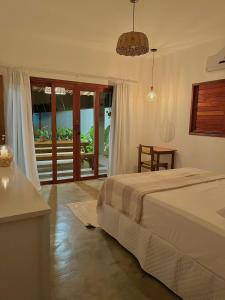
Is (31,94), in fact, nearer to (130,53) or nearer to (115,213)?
(130,53)

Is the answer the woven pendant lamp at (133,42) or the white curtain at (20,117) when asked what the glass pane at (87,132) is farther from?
the woven pendant lamp at (133,42)

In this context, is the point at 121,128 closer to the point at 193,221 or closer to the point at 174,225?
the point at 174,225

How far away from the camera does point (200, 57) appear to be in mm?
4023

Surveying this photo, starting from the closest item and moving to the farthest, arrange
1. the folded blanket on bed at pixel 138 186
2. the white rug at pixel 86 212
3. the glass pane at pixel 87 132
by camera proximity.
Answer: the folded blanket on bed at pixel 138 186
the white rug at pixel 86 212
the glass pane at pixel 87 132

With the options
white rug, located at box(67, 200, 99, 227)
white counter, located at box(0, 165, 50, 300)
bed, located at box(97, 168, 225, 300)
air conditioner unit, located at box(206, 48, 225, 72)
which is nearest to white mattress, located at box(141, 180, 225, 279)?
bed, located at box(97, 168, 225, 300)

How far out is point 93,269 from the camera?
2.03 meters

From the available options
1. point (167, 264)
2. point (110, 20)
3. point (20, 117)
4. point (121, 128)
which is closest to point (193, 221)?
point (167, 264)

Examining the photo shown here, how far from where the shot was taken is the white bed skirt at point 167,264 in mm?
1457

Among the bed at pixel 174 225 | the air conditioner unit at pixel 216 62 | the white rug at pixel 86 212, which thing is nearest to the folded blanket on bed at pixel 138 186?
the bed at pixel 174 225

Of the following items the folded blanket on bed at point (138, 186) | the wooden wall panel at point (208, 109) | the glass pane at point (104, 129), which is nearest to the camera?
the folded blanket on bed at point (138, 186)

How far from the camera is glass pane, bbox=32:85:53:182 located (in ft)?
14.1

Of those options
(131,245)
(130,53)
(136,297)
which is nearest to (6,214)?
(136,297)

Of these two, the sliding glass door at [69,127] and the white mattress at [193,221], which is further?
the sliding glass door at [69,127]

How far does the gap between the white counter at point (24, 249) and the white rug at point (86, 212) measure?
177 cm
